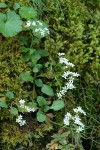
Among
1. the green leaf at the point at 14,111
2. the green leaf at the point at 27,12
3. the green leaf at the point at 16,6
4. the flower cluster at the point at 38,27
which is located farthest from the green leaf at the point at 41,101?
the green leaf at the point at 16,6

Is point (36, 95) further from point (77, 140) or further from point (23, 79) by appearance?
point (77, 140)

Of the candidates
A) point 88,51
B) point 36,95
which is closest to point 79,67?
point 88,51

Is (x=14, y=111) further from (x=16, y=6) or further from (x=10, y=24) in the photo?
(x=16, y=6)

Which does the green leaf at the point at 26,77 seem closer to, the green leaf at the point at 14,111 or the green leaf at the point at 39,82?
the green leaf at the point at 39,82

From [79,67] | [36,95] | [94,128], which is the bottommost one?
[94,128]

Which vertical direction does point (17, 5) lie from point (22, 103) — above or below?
above
